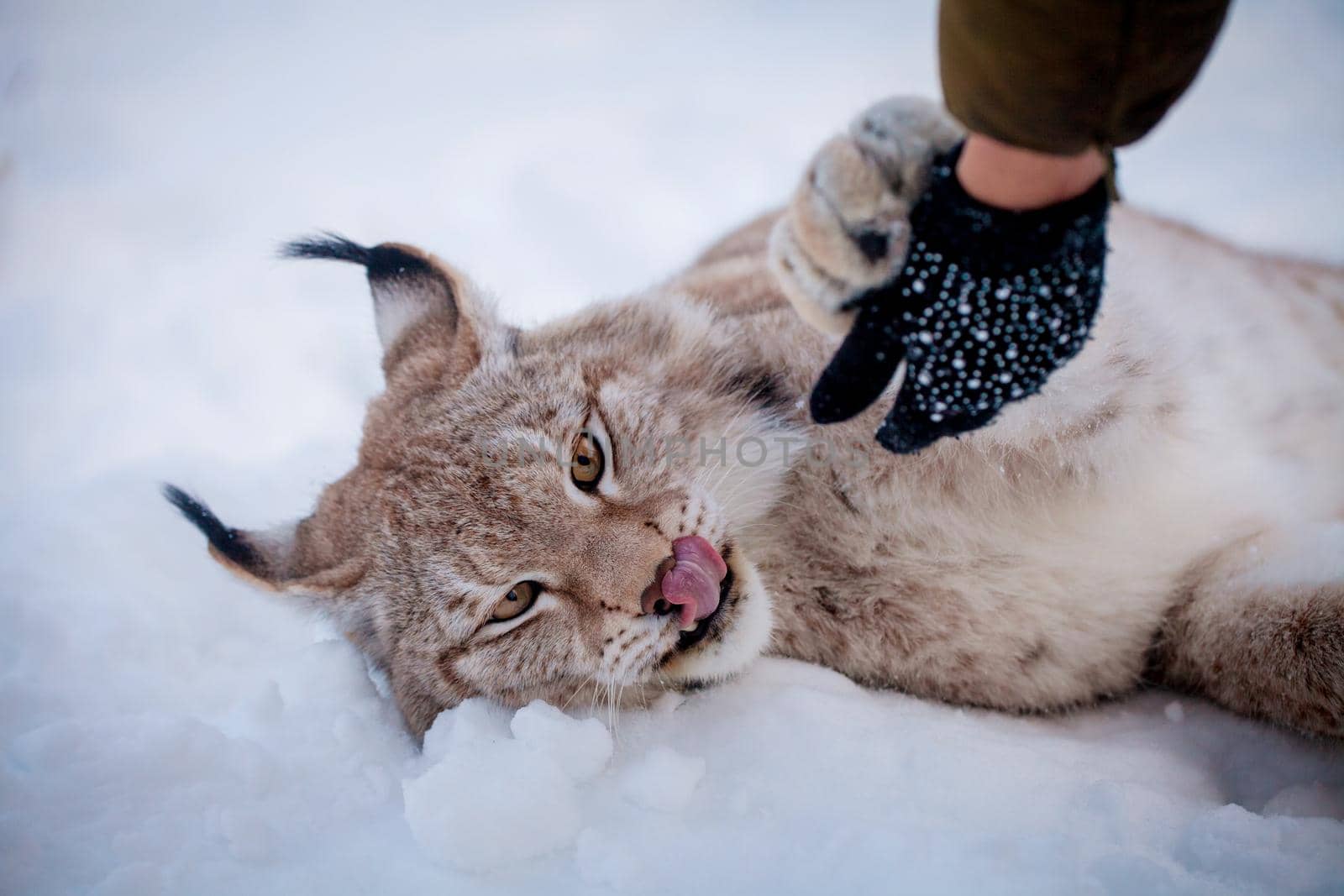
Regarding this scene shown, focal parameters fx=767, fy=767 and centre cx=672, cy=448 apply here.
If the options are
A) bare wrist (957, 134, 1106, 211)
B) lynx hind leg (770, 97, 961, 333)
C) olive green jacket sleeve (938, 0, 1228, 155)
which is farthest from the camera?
lynx hind leg (770, 97, 961, 333)

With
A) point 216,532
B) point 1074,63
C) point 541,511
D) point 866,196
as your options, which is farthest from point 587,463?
point 1074,63

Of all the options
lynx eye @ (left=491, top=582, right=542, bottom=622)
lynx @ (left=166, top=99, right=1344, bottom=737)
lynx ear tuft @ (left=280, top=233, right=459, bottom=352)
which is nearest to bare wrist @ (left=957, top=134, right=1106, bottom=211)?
lynx @ (left=166, top=99, right=1344, bottom=737)

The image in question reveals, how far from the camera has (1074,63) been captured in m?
0.98

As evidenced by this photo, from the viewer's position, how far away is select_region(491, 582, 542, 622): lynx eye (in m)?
1.84

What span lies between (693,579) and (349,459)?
6.06 feet

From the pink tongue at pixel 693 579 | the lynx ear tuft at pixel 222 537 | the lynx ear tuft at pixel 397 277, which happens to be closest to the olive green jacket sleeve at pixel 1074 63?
the pink tongue at pixel 693 579

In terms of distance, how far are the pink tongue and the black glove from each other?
1.97ft

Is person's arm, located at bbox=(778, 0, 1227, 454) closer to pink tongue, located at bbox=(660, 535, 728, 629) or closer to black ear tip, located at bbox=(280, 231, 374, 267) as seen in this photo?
pink tongue, located at bbox=(660, 535, 728, 629)

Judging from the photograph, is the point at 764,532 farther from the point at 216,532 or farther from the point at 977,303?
the point at 216,532

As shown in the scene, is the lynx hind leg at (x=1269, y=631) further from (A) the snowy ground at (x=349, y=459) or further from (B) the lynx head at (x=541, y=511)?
(B) the lynx head at (x=541, y=511)

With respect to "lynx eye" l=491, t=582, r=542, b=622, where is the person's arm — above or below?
above

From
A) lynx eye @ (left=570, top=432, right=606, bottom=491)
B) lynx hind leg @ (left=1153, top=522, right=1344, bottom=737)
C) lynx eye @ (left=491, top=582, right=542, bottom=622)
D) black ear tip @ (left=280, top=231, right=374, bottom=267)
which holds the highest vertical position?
black ear tip @ (left=280, top=231, right=374, bottom=267)

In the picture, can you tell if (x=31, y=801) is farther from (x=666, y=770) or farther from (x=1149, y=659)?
(x=1149, y=659)

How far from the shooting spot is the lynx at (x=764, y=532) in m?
1.78
